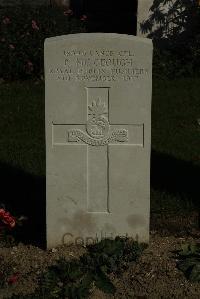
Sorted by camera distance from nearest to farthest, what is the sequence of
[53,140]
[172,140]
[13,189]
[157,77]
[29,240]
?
[53,140] → [29,240] → [13,189] → [172,140] → [157,77]

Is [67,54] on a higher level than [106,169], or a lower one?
higher

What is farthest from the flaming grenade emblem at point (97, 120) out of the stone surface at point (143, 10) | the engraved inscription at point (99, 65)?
the stone surface at point (143, 10)

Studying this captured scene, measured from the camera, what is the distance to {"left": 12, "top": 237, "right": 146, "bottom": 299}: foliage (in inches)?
202

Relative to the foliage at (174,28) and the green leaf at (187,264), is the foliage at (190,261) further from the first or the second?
the foliage at (174,28)

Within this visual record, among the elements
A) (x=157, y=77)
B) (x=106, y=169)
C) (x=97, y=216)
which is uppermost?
(x=157, y=77)

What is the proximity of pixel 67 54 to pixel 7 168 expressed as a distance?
8.38 feet

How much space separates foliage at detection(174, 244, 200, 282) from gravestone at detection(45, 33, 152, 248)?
0.31 m

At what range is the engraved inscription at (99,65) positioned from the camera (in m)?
5.45

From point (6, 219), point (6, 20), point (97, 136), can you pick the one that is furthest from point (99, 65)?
point (6, 20)

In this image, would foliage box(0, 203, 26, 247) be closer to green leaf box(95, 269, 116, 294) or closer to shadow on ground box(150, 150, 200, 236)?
green leaf box(95, 269, 116, 294)

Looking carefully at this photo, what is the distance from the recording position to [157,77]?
11.7 metres

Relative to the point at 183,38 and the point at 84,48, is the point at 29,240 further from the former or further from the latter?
the point at 183,38

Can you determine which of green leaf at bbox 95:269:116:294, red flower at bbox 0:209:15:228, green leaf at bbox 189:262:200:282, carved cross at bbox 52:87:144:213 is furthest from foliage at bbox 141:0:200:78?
green leaf at bbox 95:269:116:294

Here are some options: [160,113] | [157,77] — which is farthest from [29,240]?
[157,77]
